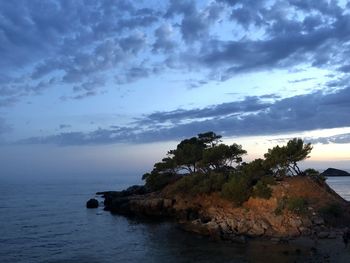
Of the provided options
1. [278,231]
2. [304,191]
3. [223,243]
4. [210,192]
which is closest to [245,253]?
[223,243]

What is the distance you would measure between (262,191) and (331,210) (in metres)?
10.1

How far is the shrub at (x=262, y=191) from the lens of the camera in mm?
65250

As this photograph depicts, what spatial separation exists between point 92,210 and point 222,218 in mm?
42004

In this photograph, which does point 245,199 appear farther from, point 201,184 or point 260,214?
point 201,184

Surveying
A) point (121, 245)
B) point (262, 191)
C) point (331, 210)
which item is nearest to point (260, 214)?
point (262, 191)

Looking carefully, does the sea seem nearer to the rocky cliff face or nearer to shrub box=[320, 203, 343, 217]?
the rocky cliff face

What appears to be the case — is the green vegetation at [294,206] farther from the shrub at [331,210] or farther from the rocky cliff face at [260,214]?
the shrub at [331,210]

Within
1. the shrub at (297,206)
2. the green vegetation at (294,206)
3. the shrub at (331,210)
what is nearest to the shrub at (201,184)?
the green vegetation at (294,206)

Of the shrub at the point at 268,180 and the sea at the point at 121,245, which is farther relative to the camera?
the shrub at the point at 268,180

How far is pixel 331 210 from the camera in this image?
60562 millimetres

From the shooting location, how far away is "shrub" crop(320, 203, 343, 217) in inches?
2378

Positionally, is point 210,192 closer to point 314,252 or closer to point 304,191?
point 304,191

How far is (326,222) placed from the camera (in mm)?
58781

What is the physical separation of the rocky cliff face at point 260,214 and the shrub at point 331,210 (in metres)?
0.43
